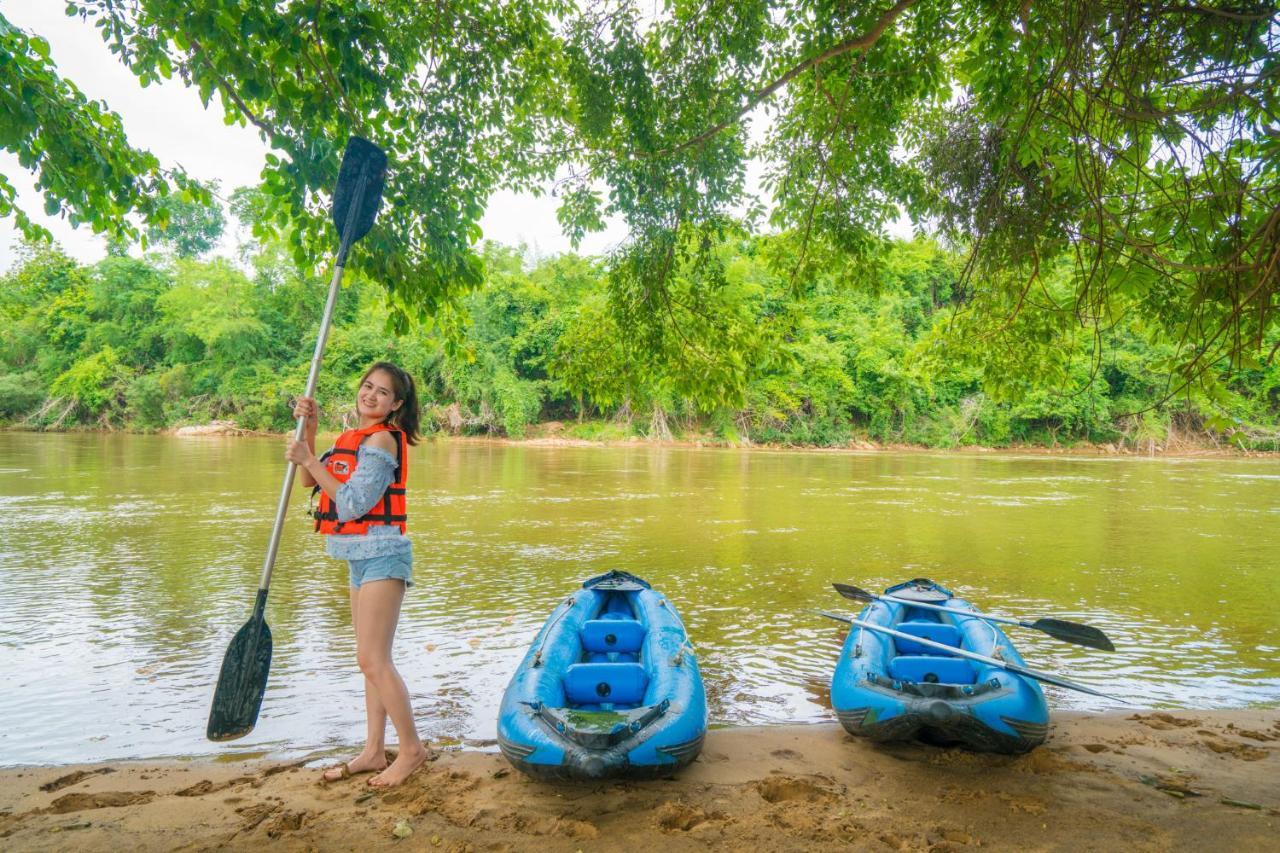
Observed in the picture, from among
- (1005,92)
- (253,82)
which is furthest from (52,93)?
(1005,92)

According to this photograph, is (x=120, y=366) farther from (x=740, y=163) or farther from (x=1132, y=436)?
(x=1132, y=436)

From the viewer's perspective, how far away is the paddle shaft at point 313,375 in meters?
2.64

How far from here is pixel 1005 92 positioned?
396 cm

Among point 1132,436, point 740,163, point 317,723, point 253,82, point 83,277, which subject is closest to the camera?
point 253,82

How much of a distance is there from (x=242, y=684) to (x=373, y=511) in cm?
84

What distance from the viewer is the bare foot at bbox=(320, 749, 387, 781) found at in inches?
112

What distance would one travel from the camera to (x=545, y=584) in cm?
645

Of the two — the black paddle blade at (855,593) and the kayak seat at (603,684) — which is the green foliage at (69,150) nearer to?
the kayak seat at (603,684)

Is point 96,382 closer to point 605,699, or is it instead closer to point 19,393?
point 19,393

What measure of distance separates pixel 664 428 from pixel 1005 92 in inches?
994

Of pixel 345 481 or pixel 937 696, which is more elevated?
pixel 345 481

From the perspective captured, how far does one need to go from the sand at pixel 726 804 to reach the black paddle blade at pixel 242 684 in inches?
9.3

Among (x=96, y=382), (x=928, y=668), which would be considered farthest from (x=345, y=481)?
(x=96, y=382)

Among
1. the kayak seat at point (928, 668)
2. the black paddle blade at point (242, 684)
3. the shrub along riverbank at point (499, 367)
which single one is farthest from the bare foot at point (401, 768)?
the shrub along riverbank at point (499, 367)
